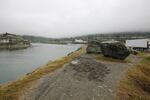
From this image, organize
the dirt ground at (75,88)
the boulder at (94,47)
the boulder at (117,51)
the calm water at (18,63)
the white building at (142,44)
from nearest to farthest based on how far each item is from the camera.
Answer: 1. the dirt ground at (75,88)
2. the boulder at (117,51)
3. the calm water at (18,63)
4. the boulder at (94,47)
5. the white building at (142,44)

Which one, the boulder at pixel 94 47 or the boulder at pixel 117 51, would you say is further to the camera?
the boulder at pixel 94 47

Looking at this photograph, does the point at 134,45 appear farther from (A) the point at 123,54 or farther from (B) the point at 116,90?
(B) the point at 116,90

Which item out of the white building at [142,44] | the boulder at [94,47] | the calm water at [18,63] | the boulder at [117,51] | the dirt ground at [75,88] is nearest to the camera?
the dirt ground at [75,88]

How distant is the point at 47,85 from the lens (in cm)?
1275

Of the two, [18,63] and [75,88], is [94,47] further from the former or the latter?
[75,88]

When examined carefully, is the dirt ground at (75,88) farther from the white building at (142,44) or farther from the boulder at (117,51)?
the white building at (142,44)

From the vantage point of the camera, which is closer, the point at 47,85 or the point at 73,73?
the point at 47,85

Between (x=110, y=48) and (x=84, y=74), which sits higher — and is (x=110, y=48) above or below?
above

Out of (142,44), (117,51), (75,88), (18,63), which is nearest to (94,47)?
(117,51)

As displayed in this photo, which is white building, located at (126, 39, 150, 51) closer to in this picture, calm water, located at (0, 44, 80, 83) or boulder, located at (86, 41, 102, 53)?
calm water, located at (0, 44, 80, 83)

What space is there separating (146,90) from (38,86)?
28.0 feet

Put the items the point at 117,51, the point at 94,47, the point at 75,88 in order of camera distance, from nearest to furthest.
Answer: the point at 75,88, the point at 117,51, the point at 94,47

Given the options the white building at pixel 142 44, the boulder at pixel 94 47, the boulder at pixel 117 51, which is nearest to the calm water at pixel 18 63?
the boulder at pixel 94 47

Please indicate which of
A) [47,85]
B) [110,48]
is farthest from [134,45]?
[47,85]
